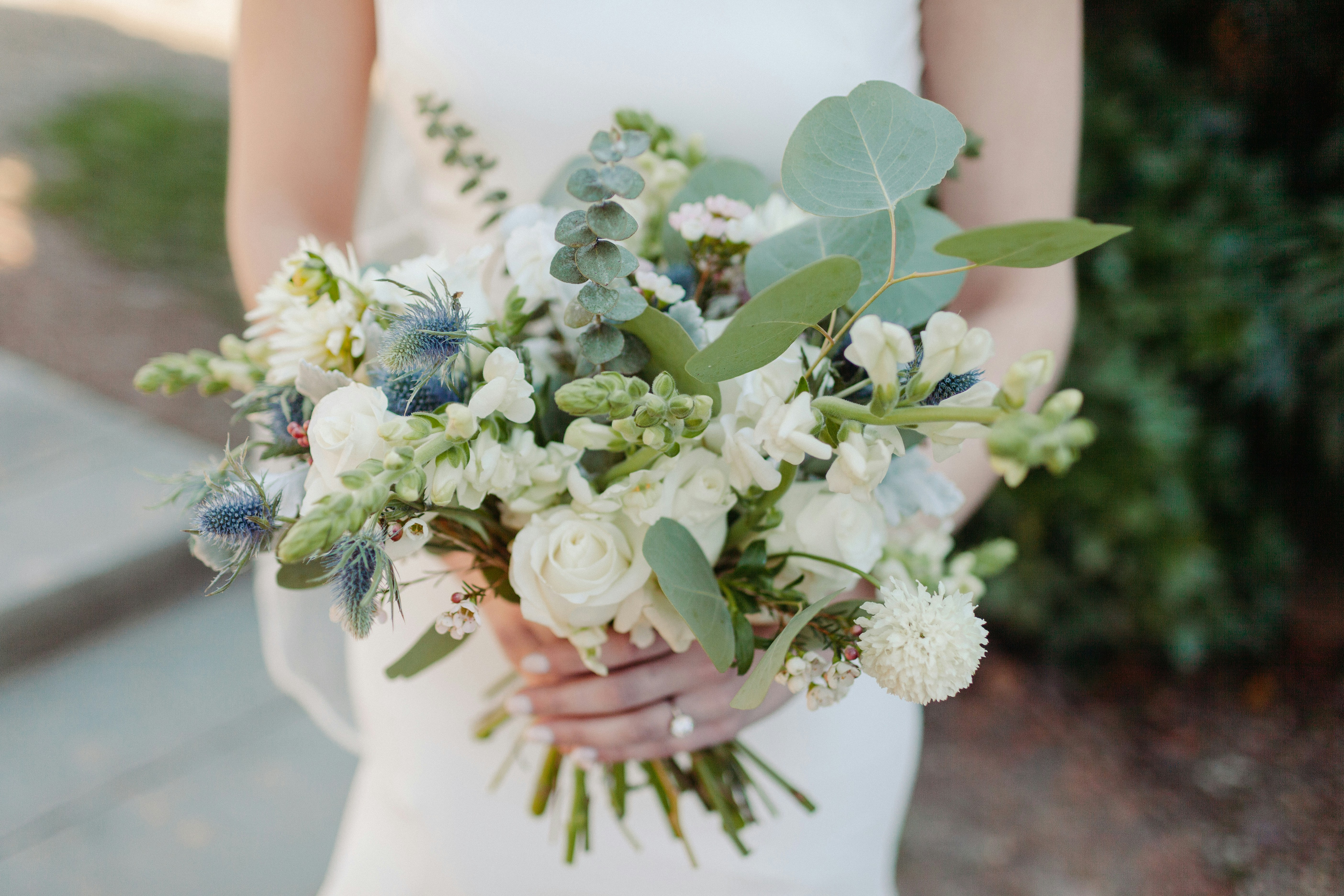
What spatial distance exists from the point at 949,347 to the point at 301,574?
46cm

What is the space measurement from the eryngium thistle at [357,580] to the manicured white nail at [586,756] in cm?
40

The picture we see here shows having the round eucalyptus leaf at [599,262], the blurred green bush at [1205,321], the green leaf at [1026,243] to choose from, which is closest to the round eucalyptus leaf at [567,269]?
the round eucalyptus leaf at [599,262]

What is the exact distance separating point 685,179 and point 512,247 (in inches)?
8.7

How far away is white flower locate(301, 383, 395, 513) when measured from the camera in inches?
19.0

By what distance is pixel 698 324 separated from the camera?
0.60m

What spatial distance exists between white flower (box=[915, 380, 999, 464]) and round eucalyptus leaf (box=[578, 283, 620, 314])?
0.62 feet

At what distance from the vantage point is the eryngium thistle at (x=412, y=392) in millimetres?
542

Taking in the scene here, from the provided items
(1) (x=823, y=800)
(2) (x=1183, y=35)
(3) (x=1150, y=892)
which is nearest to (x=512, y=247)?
(1) (x=823, y=800)

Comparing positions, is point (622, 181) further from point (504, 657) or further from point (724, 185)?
point (504, 657)

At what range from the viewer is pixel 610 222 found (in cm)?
51

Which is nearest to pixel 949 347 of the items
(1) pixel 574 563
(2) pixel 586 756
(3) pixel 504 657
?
(1) pixel 574 563

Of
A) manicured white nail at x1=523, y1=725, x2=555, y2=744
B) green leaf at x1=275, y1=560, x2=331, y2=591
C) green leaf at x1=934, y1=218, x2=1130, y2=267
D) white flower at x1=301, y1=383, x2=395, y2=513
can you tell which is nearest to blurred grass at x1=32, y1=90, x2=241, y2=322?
manicured white nail at x1=523, y1=725, x2=555, y2=744

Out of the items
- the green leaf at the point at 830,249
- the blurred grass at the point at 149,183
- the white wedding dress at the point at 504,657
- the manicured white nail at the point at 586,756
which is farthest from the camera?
the blurred grass at the point at 149,183

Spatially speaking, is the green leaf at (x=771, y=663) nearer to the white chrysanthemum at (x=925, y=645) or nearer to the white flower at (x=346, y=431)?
the white chrysanthemum at (x=925, y=645)
